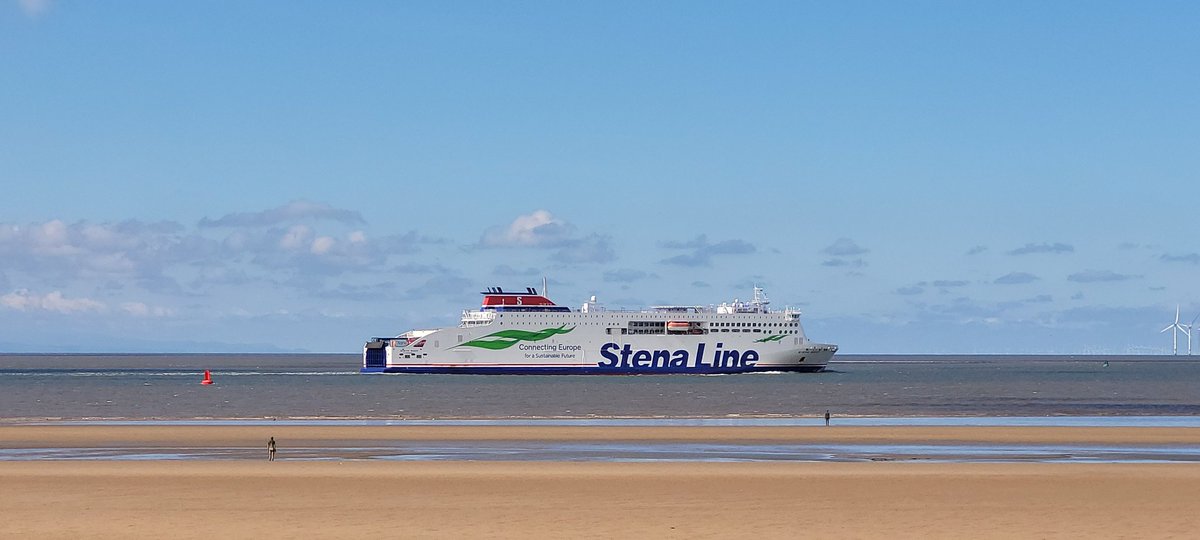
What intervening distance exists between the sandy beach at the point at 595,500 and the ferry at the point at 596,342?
304 feet

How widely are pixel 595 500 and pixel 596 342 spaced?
101061 millimetres

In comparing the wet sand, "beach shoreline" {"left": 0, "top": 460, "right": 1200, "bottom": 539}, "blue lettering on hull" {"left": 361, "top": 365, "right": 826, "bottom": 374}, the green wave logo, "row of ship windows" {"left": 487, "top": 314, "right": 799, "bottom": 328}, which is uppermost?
"row of ship windows" {"left": 487, "top": 314, "right": 799, "bottom": 328}

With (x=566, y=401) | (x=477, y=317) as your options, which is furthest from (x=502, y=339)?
(x=566, y=401)

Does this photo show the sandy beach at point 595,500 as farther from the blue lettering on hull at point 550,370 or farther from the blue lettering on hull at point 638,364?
the blue lettering on hull at point 638,364

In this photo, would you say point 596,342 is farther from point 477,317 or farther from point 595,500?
point 595,500

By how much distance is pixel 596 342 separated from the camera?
12606 centimetres

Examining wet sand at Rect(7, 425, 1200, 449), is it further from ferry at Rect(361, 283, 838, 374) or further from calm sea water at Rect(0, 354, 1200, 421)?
ferry at Rect(361, 283, 838, 374)

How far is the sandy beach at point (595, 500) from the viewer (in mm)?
21109

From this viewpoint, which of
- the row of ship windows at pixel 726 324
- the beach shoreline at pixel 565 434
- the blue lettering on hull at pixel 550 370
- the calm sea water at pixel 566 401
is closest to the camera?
the beach shoreline at pixel 565 434

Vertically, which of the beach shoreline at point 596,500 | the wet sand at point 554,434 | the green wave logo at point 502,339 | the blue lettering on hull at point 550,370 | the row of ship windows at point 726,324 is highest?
the row of ship windows at point 726,324

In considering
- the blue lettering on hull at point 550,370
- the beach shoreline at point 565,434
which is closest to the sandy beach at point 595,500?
the beach shoreline at point 565,434

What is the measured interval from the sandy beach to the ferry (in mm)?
92507

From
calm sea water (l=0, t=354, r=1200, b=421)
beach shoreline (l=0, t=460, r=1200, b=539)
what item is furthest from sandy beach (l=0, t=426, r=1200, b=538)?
calm sea water (l=0, t=354, r=1200, b=421)

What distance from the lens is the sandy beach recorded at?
21109mm
